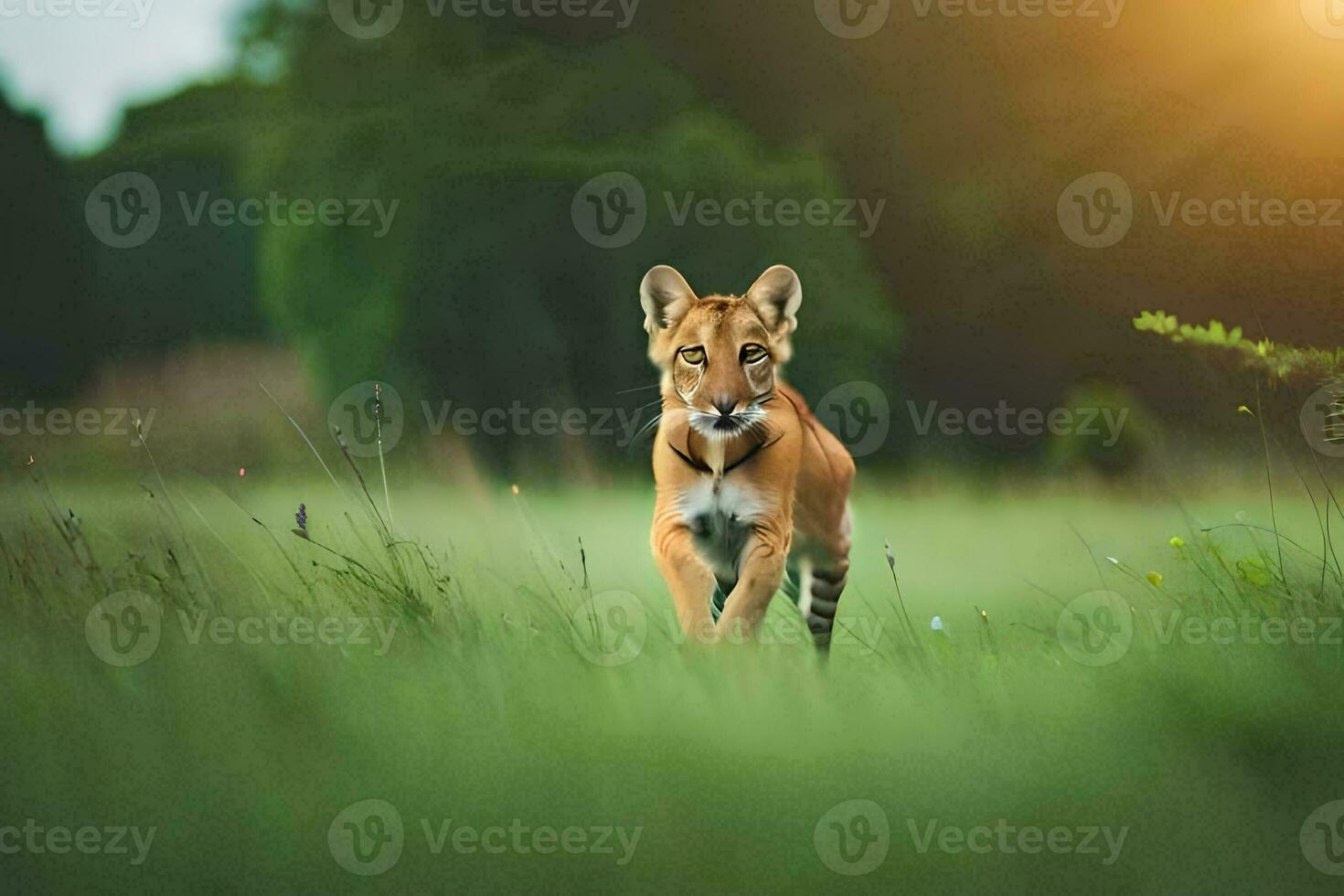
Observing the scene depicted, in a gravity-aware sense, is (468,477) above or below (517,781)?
above

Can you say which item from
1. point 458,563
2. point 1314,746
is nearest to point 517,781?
point 458,563

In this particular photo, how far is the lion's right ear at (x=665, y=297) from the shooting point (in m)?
4.84

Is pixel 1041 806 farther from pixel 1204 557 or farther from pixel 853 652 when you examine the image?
pixel 1204 557

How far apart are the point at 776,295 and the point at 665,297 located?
40 centimetres

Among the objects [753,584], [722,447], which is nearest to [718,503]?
[722,447]

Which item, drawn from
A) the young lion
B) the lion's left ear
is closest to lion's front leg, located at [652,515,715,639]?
the young lion

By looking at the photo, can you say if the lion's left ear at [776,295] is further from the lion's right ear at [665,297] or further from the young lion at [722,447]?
the lion's right ear at [665,297]

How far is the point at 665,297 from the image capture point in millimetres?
4867

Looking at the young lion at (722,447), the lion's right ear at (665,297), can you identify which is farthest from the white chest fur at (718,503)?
the lion's right ear at (665,297)

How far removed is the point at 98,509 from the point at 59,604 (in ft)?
1.29

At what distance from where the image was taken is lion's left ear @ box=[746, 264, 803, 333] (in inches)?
191

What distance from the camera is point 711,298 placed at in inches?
193

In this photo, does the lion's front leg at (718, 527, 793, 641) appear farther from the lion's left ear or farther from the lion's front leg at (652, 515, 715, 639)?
the lion's left ear

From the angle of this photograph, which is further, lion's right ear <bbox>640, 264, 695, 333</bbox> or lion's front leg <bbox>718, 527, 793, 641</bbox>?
lion's right ear <bbox>640, 264, 695, 333</bbox>
